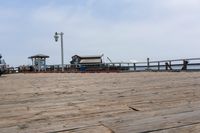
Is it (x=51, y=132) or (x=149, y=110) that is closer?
(x=51, y=132)

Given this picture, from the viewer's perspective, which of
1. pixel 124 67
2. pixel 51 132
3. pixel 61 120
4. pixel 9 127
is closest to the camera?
pixel 51 132

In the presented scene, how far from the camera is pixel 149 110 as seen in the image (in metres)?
3.71

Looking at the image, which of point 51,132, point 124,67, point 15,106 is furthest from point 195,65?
point 51,132

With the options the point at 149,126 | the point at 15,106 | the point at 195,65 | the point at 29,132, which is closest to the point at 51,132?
the point at 29,132

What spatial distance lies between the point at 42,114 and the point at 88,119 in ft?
2.13

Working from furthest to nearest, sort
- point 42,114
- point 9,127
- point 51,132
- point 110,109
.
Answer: point 110,109
point 42,114
point 9,127
point 51,132

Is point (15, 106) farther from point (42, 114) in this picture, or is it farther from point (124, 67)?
point (124, 67)

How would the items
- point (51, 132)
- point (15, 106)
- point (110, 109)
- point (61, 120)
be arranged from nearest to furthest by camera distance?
point (51, 132), point (61, 120), point (110, 109), point (15, 106)

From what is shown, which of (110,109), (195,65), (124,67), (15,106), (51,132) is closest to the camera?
(51,132)

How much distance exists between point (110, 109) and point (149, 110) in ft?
1.50

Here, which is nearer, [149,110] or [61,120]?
[61,120]

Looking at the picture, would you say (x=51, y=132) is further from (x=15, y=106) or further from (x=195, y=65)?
(x=195, y=65)

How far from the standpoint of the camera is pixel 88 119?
3.23 metres

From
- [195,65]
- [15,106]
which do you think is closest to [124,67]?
[195,65]
